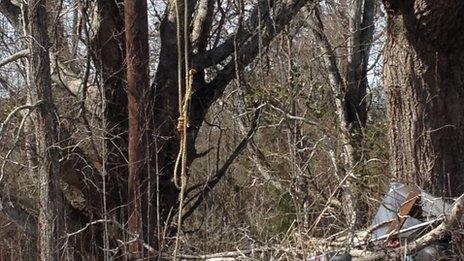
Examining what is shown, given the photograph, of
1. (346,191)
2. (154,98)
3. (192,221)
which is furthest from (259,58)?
(192,221)

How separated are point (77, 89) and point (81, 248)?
1.76 meters

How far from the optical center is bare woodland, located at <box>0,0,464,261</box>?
19.9 feet

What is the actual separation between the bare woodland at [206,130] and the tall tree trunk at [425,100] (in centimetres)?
1

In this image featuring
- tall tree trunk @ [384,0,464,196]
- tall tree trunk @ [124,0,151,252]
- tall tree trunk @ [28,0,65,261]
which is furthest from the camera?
tall tree trunk @ [124,0,151,252]

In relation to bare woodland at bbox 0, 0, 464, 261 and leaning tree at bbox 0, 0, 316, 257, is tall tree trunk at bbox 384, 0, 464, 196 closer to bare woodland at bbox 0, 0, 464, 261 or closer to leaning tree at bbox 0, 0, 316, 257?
bare woodland at bbox 0, 0, 464, 261

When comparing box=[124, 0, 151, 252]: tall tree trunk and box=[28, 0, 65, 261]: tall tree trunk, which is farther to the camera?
box=[124, 0, 151, 252]: tall tree trunk

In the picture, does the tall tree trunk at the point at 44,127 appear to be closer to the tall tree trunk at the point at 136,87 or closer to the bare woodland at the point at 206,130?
the bare woodland at the point at 206,130

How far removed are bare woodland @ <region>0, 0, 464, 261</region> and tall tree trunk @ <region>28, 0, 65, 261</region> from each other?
13mm

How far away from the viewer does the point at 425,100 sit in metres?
6.09

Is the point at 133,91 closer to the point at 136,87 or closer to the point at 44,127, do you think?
the point at 136,87

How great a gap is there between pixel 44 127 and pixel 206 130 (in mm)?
3177

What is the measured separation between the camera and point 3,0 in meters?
7.91

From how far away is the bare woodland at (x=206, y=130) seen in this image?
19.9 feet

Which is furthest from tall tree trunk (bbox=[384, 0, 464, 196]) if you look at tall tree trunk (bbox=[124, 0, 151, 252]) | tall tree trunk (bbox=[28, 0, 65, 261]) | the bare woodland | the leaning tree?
tall tree trunk (bbox=[28, 0, 65, 261])
